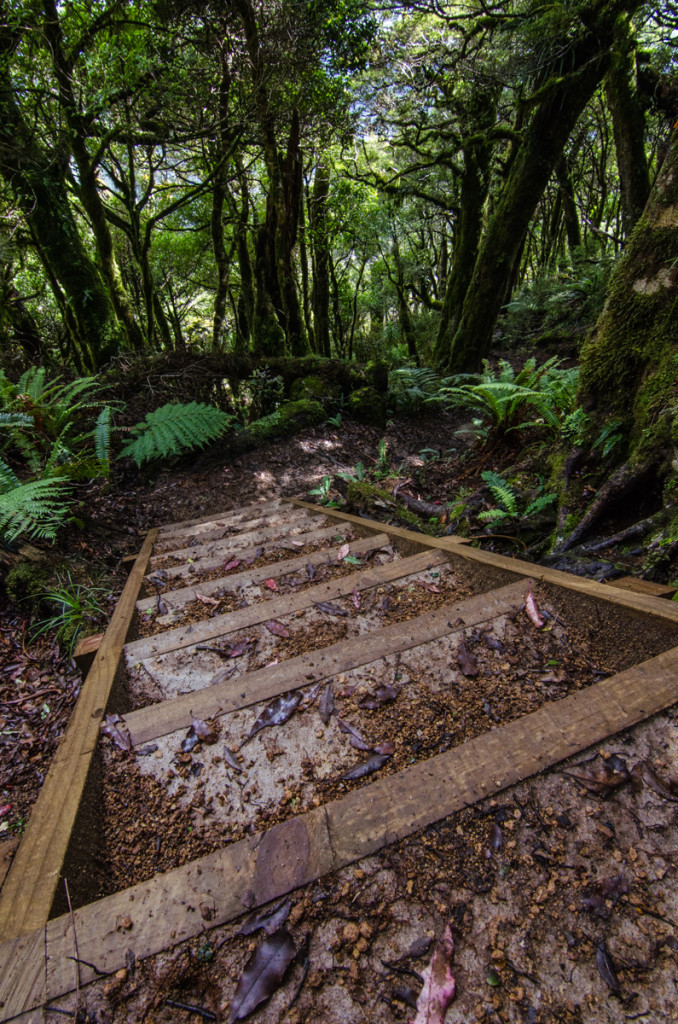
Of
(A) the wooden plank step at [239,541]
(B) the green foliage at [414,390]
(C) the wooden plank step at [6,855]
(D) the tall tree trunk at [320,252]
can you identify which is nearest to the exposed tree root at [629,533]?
(A) the wooden plank step at [239,541]

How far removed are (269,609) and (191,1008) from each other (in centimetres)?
137

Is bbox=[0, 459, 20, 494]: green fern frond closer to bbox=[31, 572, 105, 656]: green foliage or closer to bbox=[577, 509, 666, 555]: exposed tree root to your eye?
bbox=[31, 572, 105, 656]: green foliage

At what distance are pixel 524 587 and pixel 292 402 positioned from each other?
5.71 metres

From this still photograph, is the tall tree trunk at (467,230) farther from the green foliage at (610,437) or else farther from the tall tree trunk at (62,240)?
the green foliage at (610,437)

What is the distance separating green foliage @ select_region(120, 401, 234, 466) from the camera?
481 centimetres

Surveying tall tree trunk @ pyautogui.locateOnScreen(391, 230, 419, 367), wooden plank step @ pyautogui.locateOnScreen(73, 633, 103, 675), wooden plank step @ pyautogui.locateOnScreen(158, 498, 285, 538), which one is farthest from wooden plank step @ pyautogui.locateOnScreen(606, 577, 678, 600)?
tall tree trunk @ pyautogui.locateOnScreen(391, 230, 419, 367)

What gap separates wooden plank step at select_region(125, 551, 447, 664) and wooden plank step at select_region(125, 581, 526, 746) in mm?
367

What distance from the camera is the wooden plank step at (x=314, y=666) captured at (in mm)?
1451

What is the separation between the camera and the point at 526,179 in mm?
5926

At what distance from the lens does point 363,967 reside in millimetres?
809

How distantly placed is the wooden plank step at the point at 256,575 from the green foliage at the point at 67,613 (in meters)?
0.43

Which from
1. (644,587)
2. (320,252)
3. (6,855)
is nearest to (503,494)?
(644,587)

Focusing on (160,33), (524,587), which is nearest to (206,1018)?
(524,587)

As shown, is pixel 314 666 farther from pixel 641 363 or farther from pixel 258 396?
pixel 258 396
